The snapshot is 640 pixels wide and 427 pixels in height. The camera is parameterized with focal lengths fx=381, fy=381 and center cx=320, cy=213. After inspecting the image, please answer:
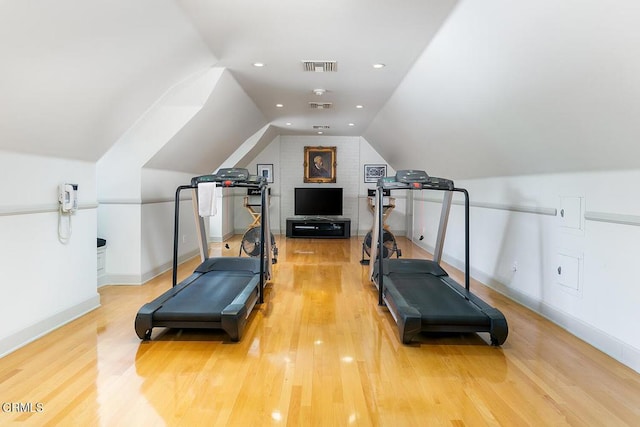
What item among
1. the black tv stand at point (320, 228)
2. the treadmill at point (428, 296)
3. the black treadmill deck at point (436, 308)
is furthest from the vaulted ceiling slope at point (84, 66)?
the black tv stand at point (320, 228)

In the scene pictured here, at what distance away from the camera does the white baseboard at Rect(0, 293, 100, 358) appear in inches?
107

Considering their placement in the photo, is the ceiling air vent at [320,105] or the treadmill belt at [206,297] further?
the ceiling air vent at [320,105]

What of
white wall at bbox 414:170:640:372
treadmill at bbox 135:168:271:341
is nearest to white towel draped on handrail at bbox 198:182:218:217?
treadmill at bbox 135:168:271:341

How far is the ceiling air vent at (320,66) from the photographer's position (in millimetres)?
3955

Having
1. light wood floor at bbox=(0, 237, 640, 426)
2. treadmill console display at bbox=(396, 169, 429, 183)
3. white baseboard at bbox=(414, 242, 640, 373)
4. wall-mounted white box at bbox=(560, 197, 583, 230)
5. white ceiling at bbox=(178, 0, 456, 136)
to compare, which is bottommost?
light wood floor at bbox=(0, 237, 640, 426)

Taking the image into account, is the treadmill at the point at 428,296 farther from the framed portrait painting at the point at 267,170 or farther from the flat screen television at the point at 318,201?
the framed portrait painting at the point at 267,170

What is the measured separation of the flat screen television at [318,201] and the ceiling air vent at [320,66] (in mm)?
5079

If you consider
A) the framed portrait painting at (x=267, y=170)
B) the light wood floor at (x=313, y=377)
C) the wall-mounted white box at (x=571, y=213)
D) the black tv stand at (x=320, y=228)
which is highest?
the framed portrait painting at (x=267, y=170)

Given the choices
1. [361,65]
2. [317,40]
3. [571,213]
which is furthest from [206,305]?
[571,213]

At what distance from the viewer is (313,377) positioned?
96.7 inches

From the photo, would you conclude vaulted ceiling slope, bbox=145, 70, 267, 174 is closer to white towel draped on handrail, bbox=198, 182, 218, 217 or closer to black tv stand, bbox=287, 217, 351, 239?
white towel draped on handrail, bbox=198, 182, 218, 217

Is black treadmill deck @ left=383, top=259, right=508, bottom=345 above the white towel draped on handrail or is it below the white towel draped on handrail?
below

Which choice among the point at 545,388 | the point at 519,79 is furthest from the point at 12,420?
the point at 519,79

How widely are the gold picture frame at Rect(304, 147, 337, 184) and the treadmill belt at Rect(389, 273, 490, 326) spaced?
5387 mm
